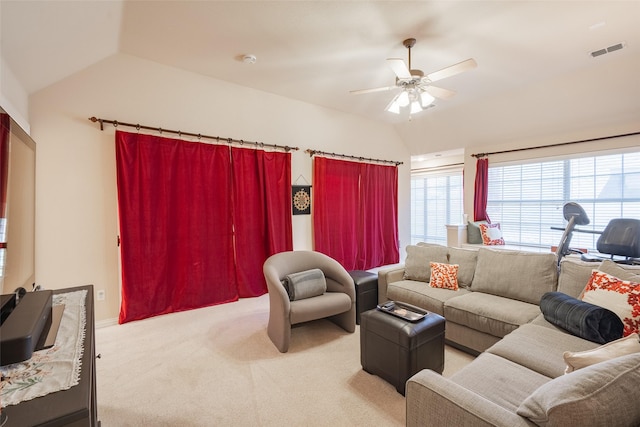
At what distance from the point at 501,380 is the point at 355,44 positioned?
3.05 metres

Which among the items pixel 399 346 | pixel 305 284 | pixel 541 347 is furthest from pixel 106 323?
pixel 541 347

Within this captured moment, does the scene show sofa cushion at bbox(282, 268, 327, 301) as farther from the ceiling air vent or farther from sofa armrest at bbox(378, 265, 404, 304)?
the ceiling air vent

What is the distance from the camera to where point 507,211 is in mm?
5348

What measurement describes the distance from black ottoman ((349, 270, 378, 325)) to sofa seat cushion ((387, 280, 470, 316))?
0.59 feet

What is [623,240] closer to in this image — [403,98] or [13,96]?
[403,98]

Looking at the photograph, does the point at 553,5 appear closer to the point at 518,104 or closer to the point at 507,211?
the point at 518,104

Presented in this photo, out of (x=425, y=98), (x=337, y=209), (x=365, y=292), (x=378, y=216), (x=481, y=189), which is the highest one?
(x=425, y=98)

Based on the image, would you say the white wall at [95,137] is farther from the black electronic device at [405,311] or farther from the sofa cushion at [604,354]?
the sofa cushion at [604,354]

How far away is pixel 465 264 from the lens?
2994mm

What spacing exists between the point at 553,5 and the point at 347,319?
337cm

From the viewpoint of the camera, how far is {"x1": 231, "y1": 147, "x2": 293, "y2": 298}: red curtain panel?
3.84m

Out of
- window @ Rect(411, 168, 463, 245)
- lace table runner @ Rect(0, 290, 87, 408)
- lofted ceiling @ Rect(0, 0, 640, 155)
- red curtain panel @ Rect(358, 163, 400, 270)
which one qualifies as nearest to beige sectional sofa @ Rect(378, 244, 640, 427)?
lace table runner @ Rect(0, 290, 87, 408)

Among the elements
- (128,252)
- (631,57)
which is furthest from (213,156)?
(631,57)

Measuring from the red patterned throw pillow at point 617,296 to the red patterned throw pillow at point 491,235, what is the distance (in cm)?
320
